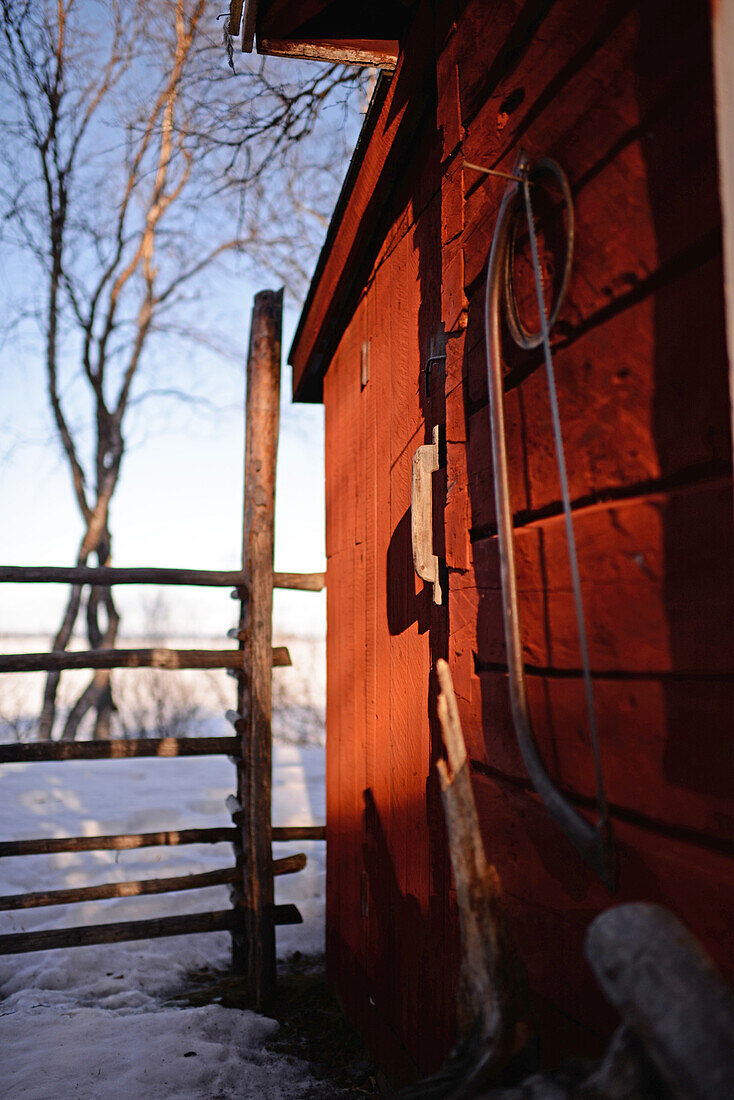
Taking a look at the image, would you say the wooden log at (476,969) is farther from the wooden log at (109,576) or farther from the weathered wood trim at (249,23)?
the wooden log at (109,576)

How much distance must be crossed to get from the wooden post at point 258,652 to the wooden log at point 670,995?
3.13 m

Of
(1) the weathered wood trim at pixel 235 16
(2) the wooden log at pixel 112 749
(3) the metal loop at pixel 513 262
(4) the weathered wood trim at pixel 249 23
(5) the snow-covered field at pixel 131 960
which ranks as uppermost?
(1) the weathered wood trim at pixel 235 16

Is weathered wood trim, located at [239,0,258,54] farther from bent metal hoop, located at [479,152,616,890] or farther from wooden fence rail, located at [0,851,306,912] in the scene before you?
wooden fence rail, located at [0,851,306,912]

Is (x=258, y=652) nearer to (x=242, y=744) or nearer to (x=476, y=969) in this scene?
(x=242, y=744)

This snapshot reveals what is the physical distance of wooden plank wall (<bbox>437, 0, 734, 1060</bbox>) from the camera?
0.88 m

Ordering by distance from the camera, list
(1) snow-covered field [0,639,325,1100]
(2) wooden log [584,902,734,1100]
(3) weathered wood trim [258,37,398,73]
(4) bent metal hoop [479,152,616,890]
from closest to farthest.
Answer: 1. (2) wooden log [584,902,734,1100]
2. (4) bent metal hoop [479,152,616,890]
3. (3) weathered wood trim [258,37,398,73]
4. (1) snow-covered field [0,639,325,1100]

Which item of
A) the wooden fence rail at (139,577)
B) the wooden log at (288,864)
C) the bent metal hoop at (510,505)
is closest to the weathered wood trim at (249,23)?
the bent metal hoop at (510,505)

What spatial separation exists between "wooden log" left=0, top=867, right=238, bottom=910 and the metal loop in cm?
343

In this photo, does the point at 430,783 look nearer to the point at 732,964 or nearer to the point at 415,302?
the point at 732,964

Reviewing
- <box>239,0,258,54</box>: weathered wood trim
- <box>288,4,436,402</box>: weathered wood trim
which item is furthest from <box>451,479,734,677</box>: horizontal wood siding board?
<box>239,0,258,54</box>: weathered wood trim

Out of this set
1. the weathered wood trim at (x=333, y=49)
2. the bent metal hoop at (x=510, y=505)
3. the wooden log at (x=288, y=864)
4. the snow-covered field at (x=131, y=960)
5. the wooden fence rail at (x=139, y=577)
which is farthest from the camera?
the wooden log at (x=288, y=864)

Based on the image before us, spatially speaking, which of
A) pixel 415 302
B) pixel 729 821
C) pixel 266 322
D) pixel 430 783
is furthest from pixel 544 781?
pixel 266 322

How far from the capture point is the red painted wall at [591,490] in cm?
89

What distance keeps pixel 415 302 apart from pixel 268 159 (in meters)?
2.87
